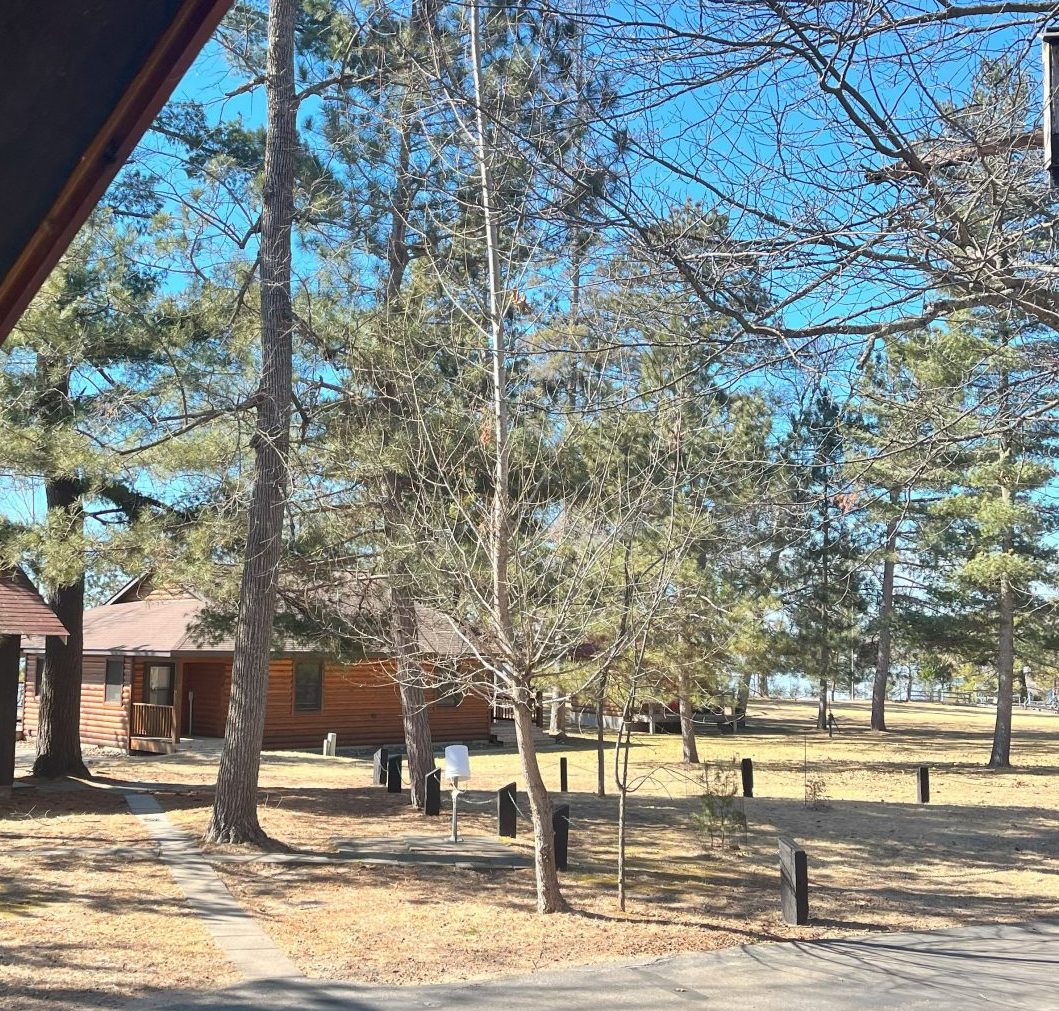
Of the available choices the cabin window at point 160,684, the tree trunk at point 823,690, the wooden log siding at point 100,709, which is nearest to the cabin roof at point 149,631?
the wooden log siding at point 100,709

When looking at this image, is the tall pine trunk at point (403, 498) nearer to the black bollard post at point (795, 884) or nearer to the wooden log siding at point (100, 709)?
the black bollard post at point (795, 884)

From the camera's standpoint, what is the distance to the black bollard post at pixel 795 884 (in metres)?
7.82

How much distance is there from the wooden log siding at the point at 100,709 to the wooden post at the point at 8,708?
348 inches

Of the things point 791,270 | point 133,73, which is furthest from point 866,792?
point 133,73

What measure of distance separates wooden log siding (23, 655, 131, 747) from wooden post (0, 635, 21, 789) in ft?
29.0

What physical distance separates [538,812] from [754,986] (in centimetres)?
225

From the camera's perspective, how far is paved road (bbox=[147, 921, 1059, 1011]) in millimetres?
5742

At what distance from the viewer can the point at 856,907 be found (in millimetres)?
8633

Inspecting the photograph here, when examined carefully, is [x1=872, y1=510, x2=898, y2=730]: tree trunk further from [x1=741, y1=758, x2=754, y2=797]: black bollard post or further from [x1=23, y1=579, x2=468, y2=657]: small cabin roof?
[x1=741, y1=758, x2=754, y2=797]: black bollard post

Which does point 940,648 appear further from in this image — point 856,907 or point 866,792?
point 856,907

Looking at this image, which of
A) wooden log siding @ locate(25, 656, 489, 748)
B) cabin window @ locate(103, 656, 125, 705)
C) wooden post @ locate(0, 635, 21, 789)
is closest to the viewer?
wooden post @ locate(0, 635, 21, 789)

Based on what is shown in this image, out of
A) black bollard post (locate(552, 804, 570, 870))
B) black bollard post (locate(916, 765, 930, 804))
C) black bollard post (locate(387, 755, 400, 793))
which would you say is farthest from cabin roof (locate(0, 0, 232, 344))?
black bollard post (locate(916, 765, 930, 804))

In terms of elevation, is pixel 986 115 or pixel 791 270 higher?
pixel 986 115

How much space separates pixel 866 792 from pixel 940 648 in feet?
35.0
